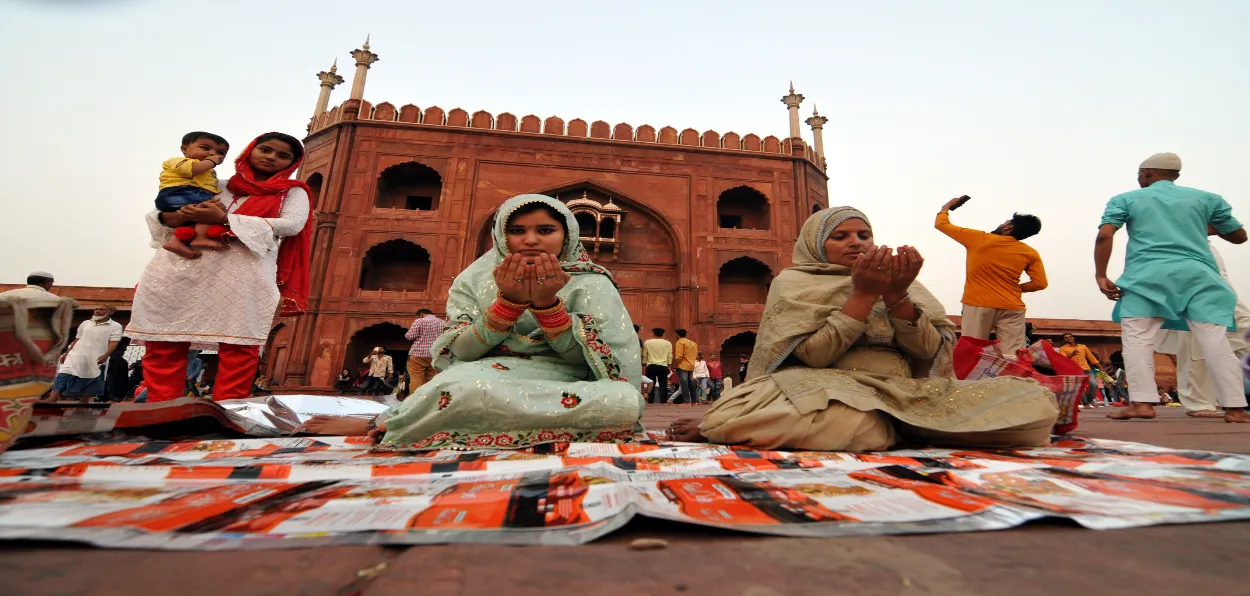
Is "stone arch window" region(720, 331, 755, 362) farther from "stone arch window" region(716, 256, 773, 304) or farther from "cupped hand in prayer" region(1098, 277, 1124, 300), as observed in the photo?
"cupped hand in prayer" region(1098, 277, 1124, 300)

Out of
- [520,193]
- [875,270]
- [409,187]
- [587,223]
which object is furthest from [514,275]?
[409,187]

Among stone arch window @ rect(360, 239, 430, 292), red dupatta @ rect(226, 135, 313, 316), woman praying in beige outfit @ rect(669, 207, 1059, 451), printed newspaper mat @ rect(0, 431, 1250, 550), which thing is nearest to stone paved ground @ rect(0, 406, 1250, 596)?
printed newspaper mat @ rect(0, 431, 1250, 550)

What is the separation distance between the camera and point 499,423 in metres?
1.76

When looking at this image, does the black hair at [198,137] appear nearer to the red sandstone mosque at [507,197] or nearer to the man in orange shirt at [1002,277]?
the man in orange shirt at [1002,277]

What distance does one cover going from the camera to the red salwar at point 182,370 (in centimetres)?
236

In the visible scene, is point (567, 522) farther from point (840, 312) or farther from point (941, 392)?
point (941, 392)

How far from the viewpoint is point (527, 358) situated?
204 cm

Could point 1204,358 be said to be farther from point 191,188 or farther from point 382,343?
point 382,343

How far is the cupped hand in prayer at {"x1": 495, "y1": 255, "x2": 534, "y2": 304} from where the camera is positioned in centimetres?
165

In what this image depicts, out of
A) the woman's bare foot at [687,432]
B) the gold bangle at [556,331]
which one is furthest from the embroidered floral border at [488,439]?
the woman's bare foot at [687,432]

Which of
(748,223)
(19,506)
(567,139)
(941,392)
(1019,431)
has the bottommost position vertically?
(19,506)

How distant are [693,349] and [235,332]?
6.33m

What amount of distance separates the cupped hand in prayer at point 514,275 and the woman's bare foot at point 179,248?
1.74 metres

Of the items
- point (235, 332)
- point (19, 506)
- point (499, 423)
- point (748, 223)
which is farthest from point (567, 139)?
point (19, 506)
